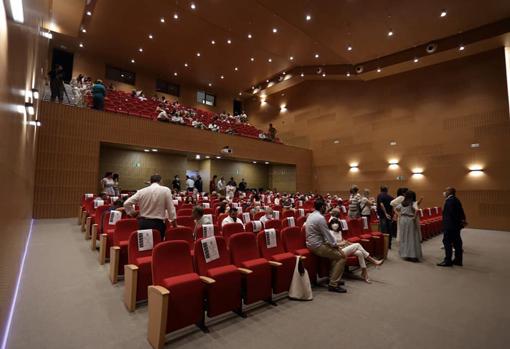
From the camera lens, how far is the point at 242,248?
11.2 feet

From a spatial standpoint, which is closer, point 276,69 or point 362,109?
point 362,109

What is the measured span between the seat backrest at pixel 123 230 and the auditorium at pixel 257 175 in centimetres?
3

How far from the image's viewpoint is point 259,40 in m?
12.5

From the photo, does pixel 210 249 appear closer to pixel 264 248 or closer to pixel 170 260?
pixel 170 260

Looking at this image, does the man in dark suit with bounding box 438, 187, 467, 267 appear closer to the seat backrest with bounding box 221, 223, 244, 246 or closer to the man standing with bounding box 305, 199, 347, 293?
the man standing with bounding box 305, 199, 347, 293

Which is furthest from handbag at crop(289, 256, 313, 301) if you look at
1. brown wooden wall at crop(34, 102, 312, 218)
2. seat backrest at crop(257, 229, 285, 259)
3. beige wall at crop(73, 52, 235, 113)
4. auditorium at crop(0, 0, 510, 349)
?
beige wall at crop(73, 52, 235, 113)

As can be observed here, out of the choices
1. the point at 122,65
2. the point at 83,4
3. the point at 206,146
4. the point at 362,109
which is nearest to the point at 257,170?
the point at 206,146

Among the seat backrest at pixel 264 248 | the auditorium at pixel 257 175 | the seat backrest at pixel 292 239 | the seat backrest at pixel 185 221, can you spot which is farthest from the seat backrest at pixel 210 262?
the seat backrest at pixel 185 221

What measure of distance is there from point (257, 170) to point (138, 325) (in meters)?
14.6

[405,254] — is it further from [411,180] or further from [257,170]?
[257,170]

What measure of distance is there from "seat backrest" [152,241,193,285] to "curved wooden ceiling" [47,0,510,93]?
9579 millimetres

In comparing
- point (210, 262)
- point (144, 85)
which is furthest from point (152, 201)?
point (144, 85)

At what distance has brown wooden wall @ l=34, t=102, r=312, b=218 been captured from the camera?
8117 millimetres

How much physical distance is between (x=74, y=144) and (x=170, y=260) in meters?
7.91
